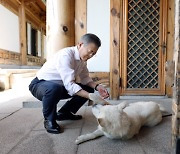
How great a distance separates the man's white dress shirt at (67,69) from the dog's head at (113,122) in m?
0.29

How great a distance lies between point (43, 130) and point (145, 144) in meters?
0.85

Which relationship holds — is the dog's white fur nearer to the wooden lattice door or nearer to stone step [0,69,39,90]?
the wooden lattice door

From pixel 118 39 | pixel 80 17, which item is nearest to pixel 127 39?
pixel 118 39

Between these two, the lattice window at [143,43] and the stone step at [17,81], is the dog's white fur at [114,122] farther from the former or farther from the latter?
the stone step at [17,81]

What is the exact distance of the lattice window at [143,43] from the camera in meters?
3.12

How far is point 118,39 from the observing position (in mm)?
3117

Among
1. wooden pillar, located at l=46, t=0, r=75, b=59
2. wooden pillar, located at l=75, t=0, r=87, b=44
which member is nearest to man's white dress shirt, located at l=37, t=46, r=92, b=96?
wooden pillar, located at l=46, t=0, r=75, b=59

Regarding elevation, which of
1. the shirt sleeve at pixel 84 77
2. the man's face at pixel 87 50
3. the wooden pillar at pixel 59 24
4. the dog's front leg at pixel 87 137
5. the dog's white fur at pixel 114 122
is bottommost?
the dog's front leg at pixel 87 137

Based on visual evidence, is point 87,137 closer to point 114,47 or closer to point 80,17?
point 114,47

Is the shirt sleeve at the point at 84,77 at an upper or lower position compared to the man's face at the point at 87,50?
lower

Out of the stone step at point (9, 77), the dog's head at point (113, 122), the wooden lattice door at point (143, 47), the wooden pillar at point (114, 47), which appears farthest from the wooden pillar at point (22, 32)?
the dog's head at point (113, 122)

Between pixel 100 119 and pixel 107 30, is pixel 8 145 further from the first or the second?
pixel 107 30

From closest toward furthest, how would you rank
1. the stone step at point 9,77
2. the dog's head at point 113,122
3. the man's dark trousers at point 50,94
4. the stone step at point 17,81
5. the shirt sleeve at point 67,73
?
the dog's head at point 113,122 → the shirt sleeve at point 67,73 → the man's dark trousers at point 50,94 → the stone step at point 9,77 → the stone step at point 17,81

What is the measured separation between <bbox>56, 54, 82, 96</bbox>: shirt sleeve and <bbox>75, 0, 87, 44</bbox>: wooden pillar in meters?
1.53
